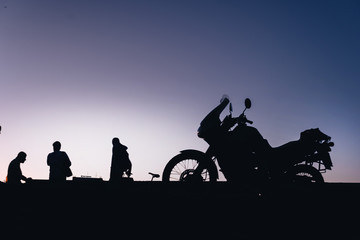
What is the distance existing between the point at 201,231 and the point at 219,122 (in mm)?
2139

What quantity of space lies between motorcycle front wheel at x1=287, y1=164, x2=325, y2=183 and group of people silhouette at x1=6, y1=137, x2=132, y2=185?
3.88 m

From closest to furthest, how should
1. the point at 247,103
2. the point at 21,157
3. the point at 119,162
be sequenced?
the point at 247,103, the point at 21,157, the point at 119,162

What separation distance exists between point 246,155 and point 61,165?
13.5 ft

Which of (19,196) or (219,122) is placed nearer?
(19,196)

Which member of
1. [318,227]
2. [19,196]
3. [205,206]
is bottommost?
[318,227]

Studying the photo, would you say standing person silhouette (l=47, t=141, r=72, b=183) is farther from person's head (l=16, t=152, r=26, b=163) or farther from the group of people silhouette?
person's head (l=16, t=152, r=26, b=163)

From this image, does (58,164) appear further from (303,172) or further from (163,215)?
(303,172)

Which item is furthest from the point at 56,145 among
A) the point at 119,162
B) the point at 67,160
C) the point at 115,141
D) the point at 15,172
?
the point at 119,162

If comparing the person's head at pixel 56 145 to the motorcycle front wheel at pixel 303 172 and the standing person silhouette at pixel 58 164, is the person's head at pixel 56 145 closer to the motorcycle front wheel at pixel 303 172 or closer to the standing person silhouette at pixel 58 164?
the standing person silhouette at pixel 58 164

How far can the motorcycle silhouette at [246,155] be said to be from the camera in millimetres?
5348

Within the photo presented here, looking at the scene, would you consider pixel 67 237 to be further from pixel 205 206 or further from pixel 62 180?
pixel 62 180

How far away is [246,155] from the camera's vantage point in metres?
5.37

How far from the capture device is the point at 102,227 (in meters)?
4.02

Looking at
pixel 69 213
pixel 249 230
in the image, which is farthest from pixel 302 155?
pixel 69 213
